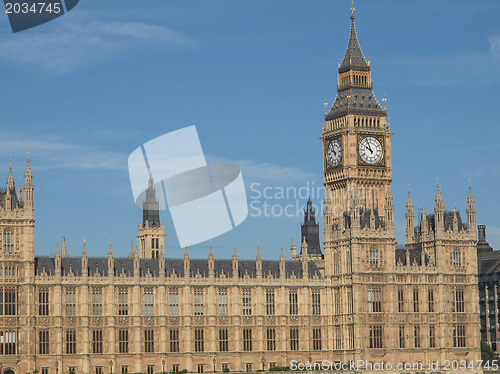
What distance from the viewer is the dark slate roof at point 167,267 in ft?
512

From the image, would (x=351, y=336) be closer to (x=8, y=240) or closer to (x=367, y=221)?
(x=367, y=221)

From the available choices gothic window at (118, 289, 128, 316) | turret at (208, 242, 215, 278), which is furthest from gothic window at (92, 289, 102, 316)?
turret at (208, 242, 215, 278)

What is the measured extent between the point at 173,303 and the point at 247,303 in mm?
11307

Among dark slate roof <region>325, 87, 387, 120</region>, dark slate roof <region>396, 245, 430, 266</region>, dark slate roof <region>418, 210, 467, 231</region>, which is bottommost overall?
dark slate roof <region>396, 245, 430, 266</region>

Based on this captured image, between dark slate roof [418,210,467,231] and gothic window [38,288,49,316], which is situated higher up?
dark slate roof [418,210,467,231]

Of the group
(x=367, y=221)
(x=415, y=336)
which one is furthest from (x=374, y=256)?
(x=415, y=336)

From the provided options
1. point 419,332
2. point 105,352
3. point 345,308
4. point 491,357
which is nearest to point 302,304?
point 345,308

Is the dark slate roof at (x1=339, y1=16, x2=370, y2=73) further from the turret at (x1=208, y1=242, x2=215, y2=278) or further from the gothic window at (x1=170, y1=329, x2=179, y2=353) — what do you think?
the gothic window at (x1=170, y1=329, x2=179, y2=353)

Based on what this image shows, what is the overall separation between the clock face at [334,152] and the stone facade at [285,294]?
266 mm

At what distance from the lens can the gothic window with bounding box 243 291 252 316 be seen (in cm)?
16450

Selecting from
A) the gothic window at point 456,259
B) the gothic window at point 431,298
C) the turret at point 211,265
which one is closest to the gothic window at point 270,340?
the turret at point 211,265

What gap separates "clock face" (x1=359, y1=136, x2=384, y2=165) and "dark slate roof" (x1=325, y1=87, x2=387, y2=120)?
4.38m

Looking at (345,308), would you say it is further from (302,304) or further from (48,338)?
(48,338)

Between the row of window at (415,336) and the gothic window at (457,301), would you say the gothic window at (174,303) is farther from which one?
the gothic window at (457,301)
